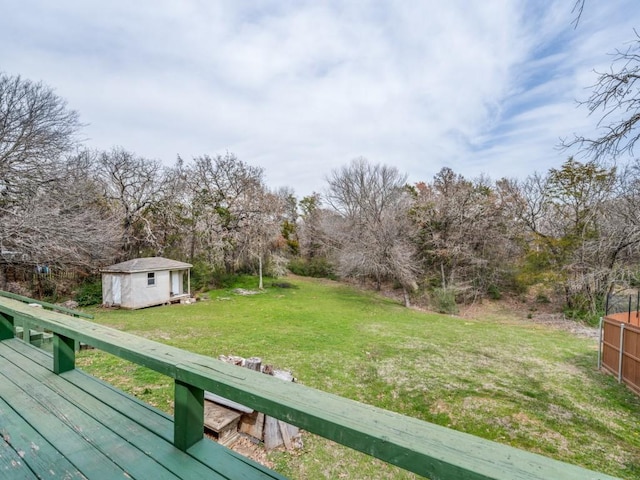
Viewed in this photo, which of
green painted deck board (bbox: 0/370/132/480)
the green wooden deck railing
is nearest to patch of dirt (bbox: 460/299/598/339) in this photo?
the green wooden deck railing

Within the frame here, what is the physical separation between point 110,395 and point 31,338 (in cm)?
401

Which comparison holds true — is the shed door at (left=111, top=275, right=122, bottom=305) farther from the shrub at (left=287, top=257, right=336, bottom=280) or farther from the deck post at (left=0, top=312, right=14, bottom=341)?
the shrub at (left=287, top=257, right=336, bottom=280)

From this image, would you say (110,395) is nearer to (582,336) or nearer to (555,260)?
(582,336)

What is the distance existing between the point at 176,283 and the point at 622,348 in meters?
16.3

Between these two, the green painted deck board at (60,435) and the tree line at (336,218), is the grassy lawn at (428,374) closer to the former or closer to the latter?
the green painted deck board at (60,435)

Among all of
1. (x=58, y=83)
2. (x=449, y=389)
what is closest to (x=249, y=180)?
(x=58, y=83)

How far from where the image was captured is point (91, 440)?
162 centimetres

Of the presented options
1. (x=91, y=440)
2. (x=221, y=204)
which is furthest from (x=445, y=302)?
(x=91, y=440)

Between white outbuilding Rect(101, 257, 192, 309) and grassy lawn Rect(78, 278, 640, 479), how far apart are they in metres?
0.97

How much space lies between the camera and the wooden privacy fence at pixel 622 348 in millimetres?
5902

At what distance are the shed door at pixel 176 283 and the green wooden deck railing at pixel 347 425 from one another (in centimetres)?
1471

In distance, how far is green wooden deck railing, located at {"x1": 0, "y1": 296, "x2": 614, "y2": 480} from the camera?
2.31 feet

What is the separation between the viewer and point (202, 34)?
22.0 feet

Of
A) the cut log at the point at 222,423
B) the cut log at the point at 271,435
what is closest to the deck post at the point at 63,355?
the cut log at the point at 222,423
